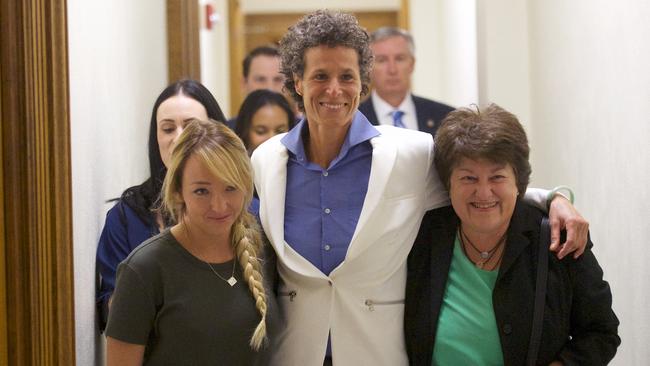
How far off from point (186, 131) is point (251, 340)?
515mm

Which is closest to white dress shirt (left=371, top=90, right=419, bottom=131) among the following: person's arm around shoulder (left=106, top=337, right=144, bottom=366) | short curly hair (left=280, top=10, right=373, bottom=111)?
short curly hair (left=280, top=10, right=373, bottom=111)

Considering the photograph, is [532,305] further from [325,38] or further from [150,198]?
[150,198]

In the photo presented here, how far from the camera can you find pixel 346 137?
231 centimetres

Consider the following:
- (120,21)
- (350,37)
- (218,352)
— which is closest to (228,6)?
(120,21)

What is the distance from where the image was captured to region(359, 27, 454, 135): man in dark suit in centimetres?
418

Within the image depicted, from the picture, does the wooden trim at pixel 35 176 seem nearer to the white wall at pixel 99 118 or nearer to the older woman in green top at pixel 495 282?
the white wall at pixel 99 118

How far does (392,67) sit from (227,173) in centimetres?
243

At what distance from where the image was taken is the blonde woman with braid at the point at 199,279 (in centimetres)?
194

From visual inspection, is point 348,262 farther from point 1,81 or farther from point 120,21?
point 120,21

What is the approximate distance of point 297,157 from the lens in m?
2.33

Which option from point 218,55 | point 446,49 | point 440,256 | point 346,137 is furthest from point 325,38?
point 218,55

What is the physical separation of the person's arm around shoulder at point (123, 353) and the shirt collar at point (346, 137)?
2.23ft

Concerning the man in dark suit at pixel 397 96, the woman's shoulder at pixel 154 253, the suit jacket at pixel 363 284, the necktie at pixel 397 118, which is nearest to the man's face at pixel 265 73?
the man in dark suit at pixel 397 96

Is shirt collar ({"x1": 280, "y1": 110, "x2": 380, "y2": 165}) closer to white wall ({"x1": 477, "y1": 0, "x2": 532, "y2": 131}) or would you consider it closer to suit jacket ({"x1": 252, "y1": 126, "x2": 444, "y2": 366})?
suit jacket ({"x1": 252, "y1": 126, "x2": 444, "y2": 366})
